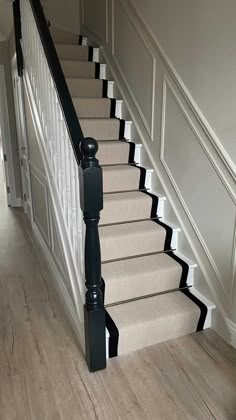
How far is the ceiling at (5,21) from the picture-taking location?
3.94m

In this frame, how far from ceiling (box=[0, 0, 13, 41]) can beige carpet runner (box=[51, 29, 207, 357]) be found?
6.07 ft

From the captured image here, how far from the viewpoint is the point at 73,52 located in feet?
11.9

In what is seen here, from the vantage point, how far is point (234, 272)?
195 centimetres

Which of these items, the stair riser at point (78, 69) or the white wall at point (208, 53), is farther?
the stair riser at point (78, 69)

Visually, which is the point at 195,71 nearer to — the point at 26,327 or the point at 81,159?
the point at 81,159

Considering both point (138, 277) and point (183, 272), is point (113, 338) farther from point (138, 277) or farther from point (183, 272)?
point (183, 272)

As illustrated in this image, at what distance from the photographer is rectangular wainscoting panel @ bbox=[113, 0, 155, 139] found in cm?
268

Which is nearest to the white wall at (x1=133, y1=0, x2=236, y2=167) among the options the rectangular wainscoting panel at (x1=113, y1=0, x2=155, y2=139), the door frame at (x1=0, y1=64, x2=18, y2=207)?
the rectangular wainscoting panel at (x1=113, y1=0, x2=155, y2=139)

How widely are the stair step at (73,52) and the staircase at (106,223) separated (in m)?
0.58

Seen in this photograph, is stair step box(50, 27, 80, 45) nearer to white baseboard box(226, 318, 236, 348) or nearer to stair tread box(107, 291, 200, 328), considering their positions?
stair tread box(107, 291, 200, 328)

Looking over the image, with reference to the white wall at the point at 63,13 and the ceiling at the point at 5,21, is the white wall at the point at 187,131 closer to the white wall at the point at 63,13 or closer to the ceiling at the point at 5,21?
the white wall at the point at 63,13

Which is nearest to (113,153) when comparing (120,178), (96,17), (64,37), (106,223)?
(120,178)

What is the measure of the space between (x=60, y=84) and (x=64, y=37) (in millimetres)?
2439

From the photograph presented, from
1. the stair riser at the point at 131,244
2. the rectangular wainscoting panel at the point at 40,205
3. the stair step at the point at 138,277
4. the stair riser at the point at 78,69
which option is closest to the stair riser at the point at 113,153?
the rectangular wainscoting panel at the point at 40,205
